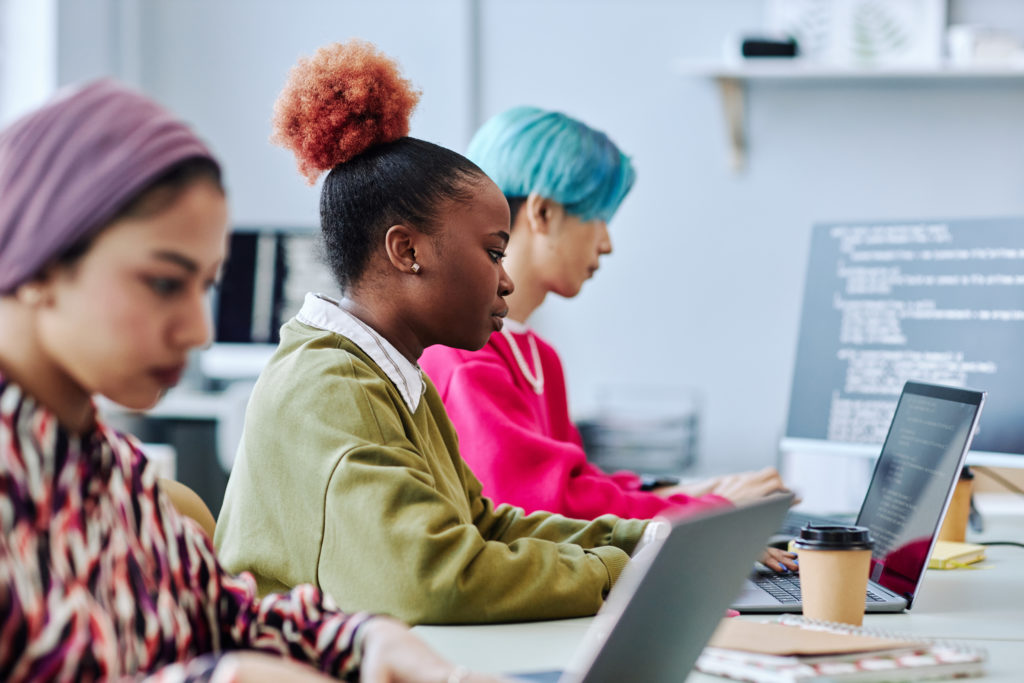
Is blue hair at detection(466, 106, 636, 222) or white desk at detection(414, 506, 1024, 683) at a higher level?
blue hair at detection(466, 106, 636, 222)

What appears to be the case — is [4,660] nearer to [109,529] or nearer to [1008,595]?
[109,529]

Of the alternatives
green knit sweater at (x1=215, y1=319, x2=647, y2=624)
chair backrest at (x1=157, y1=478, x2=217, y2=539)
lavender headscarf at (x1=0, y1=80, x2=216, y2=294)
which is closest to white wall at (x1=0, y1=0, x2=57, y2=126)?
green knit sweater at (x1=215, y1=319, x2=647, y2=624)

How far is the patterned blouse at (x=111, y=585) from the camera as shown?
0.56 metres

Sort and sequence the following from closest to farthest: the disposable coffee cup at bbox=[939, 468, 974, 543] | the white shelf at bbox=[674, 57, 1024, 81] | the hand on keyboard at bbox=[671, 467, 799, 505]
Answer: the disposable coffee cup at bbox=[939, 468, 974, 543] → the hand on keyboard at bbox=[671, 467, 799, 505] → the white shelf at bbox=[674, 57, 1024, 81]

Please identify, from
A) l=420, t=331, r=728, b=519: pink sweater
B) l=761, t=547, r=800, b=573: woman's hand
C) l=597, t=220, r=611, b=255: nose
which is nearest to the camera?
l=761, t=547, r=800, b=573: woman's hand

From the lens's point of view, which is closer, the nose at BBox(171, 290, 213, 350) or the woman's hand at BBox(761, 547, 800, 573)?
the nose at BBox(171, 290, 213, 350)

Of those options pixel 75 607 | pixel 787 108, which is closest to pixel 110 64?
pixel 787 108

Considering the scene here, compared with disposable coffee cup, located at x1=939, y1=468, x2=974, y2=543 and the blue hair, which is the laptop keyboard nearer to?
disposable coffee cup, located at x1=939, y1=468, x2=974, y2=543

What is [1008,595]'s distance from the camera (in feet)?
4.05

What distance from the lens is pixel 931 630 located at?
1.07 m

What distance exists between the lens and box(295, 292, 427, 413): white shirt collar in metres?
1.12

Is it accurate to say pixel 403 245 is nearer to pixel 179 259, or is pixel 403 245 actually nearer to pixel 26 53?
pixel 179 259

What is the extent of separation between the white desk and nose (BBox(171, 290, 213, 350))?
383 mm

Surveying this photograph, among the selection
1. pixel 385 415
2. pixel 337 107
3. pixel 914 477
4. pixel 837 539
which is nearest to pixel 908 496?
pixel 914 477
